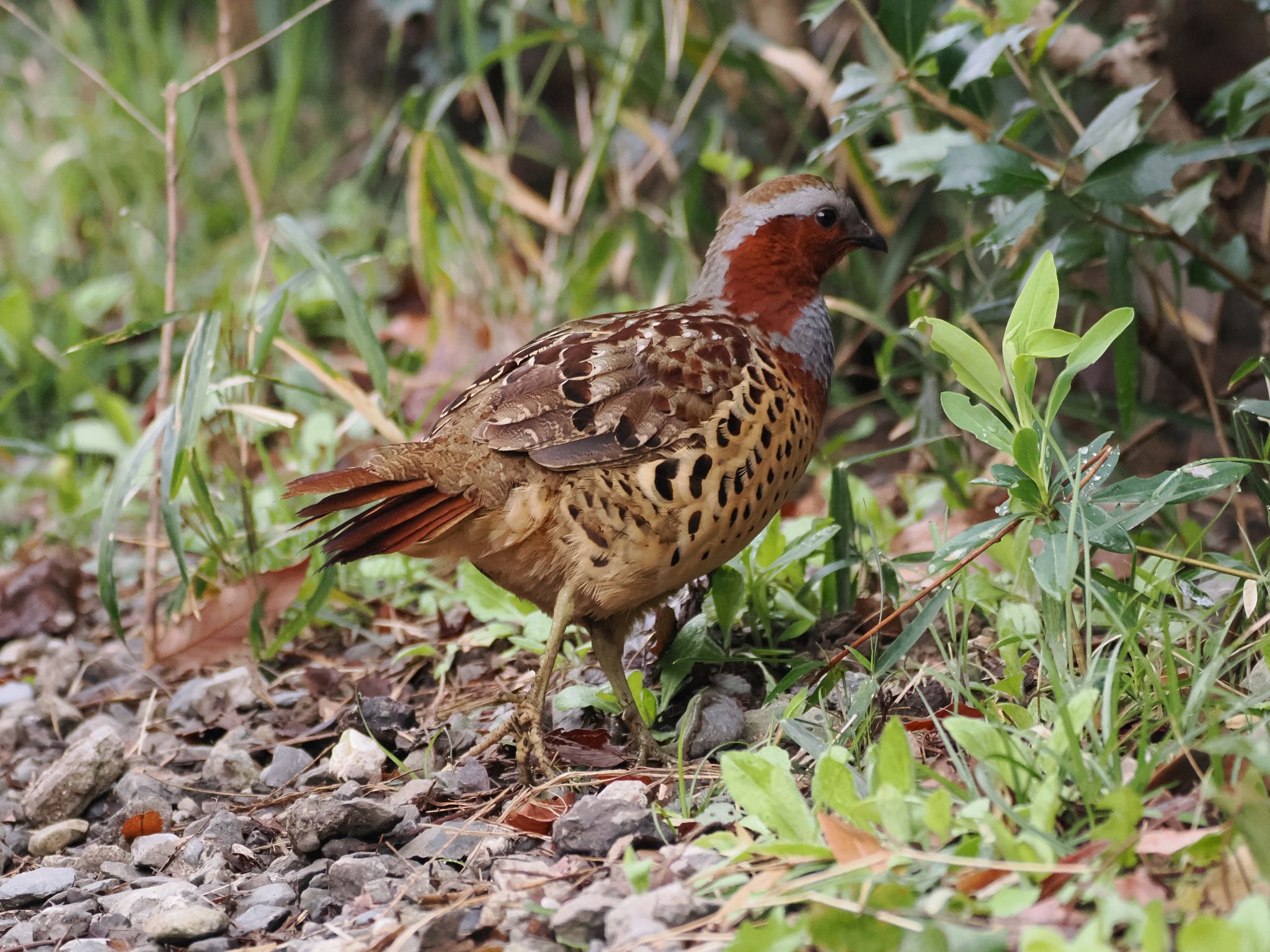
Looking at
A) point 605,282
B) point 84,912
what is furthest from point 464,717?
point 605,282

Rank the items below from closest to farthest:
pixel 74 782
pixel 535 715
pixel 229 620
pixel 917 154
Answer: pixel 535 715, pixel 74 782, pixel 917 154, pixel 229 620

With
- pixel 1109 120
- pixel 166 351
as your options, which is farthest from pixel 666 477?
pixel 166 351

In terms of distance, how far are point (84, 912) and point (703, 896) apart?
118 centimetres

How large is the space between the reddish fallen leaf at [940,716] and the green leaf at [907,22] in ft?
5.65

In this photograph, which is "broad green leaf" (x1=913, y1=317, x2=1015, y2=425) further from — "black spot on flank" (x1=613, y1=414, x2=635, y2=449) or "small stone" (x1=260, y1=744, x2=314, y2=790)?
"small stone" (x1=260, y1=744, x2=314, y2=790)

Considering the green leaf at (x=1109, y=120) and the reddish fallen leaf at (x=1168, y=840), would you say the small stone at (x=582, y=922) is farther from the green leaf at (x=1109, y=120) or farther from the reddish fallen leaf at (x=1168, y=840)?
the green leaf at (x=1109, y=120)

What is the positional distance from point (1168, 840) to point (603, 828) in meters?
0.91

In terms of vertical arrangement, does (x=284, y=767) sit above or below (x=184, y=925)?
below

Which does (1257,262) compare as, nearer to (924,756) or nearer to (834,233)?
(834,233)

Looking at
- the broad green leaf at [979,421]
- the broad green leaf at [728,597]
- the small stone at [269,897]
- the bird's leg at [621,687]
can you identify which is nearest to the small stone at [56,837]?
the small stone at [269,897]

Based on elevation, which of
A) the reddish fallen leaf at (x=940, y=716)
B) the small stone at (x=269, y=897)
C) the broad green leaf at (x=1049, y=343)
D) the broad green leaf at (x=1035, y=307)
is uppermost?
the broad green leaf at (x=1035, y=307)

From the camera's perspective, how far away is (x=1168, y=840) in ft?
5.90

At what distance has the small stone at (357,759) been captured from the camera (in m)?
2.87

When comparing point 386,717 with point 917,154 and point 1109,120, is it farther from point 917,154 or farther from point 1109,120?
point 1109,120
